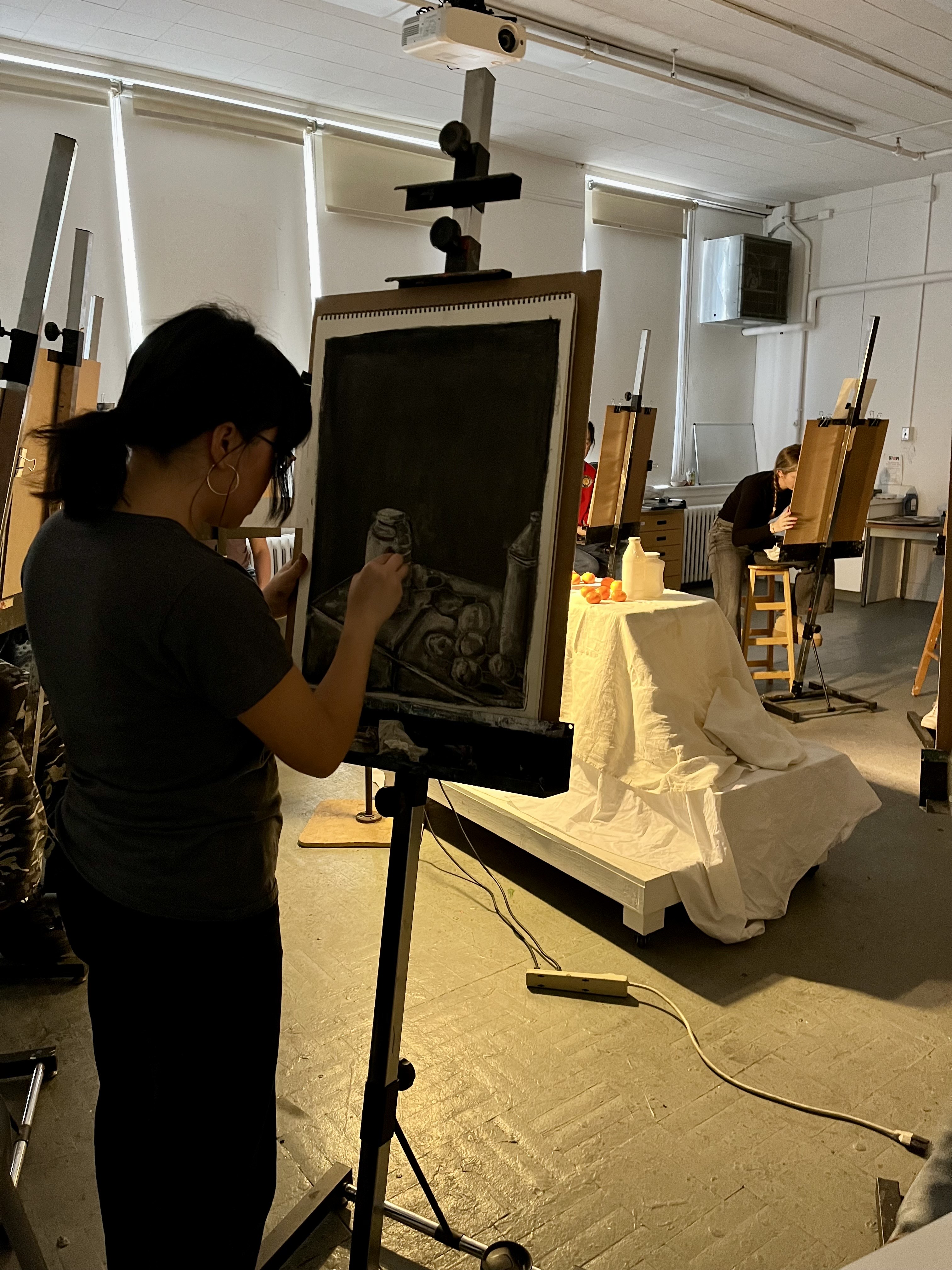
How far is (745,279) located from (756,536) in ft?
12.5

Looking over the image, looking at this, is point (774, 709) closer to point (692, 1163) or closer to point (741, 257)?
point (692, 1163)

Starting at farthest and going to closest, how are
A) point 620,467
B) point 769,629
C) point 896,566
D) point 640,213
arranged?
1. point 896,566
2. point 640,213
3. point 769,629
4. point 620,467

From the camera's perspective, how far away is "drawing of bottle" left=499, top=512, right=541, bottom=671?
4.40 feet

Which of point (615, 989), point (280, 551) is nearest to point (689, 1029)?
point (615, 989)

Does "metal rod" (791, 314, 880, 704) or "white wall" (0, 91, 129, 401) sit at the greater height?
"white wall" (0, 91, 129, 401)

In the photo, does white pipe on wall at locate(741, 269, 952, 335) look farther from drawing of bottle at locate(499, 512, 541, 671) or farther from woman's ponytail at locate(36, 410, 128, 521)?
woman's ponytail at locate(36, 410, 128, 521)

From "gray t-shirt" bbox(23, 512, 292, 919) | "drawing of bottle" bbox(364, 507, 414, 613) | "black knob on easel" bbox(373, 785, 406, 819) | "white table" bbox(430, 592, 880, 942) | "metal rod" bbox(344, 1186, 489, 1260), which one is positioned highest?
"drawing of bottle" bbox(364, 507, 414, 613)

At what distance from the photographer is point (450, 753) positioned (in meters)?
1.37

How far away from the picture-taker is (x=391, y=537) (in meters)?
1.41

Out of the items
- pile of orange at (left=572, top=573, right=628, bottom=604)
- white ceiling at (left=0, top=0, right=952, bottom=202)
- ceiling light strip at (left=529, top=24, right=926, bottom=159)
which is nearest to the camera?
pile of orange at (left=572, top=573, right=628, bottom=604)

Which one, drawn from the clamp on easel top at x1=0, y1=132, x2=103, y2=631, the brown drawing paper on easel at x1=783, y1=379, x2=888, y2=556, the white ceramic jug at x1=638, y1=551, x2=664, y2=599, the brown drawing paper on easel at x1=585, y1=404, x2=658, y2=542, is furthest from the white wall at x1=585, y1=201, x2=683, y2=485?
the clamp on easel top at x1=0, y1=132, x2=103, y2=631

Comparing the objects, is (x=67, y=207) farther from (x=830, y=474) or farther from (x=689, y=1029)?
(x=689, y=1029)

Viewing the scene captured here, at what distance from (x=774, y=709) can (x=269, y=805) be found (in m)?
3.92

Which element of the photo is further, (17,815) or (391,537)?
(17,815)
